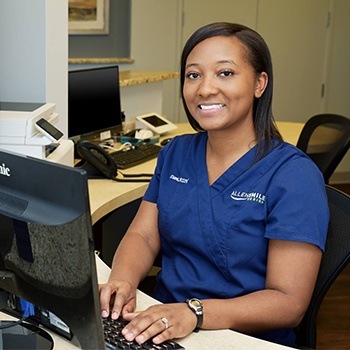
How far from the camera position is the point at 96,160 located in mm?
2645

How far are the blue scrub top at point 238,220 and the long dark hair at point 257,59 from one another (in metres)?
0.04

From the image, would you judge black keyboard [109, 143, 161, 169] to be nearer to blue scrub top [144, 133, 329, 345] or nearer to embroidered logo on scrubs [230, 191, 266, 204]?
blue scrub top [144, 133, 329, 345]

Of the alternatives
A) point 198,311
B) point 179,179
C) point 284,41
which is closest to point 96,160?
point 179,179

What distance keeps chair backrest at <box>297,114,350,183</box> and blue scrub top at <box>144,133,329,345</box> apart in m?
1.29

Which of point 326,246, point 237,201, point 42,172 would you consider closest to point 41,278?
point 42,172

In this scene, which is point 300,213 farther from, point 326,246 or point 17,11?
point 17,11

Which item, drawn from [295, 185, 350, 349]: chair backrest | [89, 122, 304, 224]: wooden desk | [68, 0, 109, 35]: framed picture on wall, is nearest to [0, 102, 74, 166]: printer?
[89, 122, 304, 224]: wooden desk

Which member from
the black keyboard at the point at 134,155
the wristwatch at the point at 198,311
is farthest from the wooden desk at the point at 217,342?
the black keyboard at the point at 134,155

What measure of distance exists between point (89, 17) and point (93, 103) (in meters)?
2.07

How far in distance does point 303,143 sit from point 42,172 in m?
2.23

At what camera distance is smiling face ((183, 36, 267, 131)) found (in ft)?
5.50

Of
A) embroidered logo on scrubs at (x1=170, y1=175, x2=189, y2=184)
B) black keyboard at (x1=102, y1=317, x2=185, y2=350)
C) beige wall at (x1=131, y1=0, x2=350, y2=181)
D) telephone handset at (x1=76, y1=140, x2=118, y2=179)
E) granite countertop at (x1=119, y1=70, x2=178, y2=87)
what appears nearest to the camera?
black keyboard at (x1=102, y1=317, x2=185, y2=350)

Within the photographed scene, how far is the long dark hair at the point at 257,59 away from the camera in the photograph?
1.70 meters

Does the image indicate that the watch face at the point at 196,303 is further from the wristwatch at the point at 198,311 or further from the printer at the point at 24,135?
the printer at the point at 24,135
